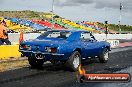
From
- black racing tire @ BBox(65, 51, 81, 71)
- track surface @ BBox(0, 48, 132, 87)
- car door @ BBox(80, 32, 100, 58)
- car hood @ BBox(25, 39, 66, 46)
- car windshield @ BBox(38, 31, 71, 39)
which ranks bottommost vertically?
track surface @ BBox(0, 48, 132, 87)

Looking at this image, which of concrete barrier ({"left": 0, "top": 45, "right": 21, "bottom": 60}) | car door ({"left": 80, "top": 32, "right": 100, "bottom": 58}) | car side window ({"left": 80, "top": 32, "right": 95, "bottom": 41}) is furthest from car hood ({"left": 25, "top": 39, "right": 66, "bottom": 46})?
concrete barrier ({"left": 0, "top": 45, "right": 21, "bottom": 60})

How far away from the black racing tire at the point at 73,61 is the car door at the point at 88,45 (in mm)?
670

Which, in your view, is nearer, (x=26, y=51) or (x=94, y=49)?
(x=26, y=51)

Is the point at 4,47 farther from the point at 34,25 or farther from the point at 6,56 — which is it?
the point at 34,25

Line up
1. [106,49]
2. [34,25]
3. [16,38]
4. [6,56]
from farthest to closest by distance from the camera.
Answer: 1. [34,25]
2. [16,38]
3. [6,56]
4. [106,49]

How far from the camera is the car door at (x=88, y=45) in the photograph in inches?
520

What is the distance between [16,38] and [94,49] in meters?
16.7

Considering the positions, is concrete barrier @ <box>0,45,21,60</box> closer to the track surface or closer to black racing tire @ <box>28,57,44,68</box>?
black racing tire @ <box>28,57,44,68</box>

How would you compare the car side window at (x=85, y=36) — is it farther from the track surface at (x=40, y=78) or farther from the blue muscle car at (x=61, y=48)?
the track surface at (x=40, y=78)

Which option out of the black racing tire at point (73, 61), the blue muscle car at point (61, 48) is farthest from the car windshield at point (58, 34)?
the black racing tire at point (73, 61)

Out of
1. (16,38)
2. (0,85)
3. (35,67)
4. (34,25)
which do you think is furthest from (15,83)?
(34,25)

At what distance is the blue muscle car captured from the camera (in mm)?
11602

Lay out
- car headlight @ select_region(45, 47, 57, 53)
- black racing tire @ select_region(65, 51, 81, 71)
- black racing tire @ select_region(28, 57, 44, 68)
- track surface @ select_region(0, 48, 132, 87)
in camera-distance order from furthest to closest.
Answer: black racing tire @ select_region(28, 57, 44, 68)
black racing tire @ select_region(65, 51, 81, 71)
car headlight @ select_region(45, 47, 57, 53)
track surface @ select_region(0, 48, 132, 87)

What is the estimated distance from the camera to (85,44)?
1323 centimetres
